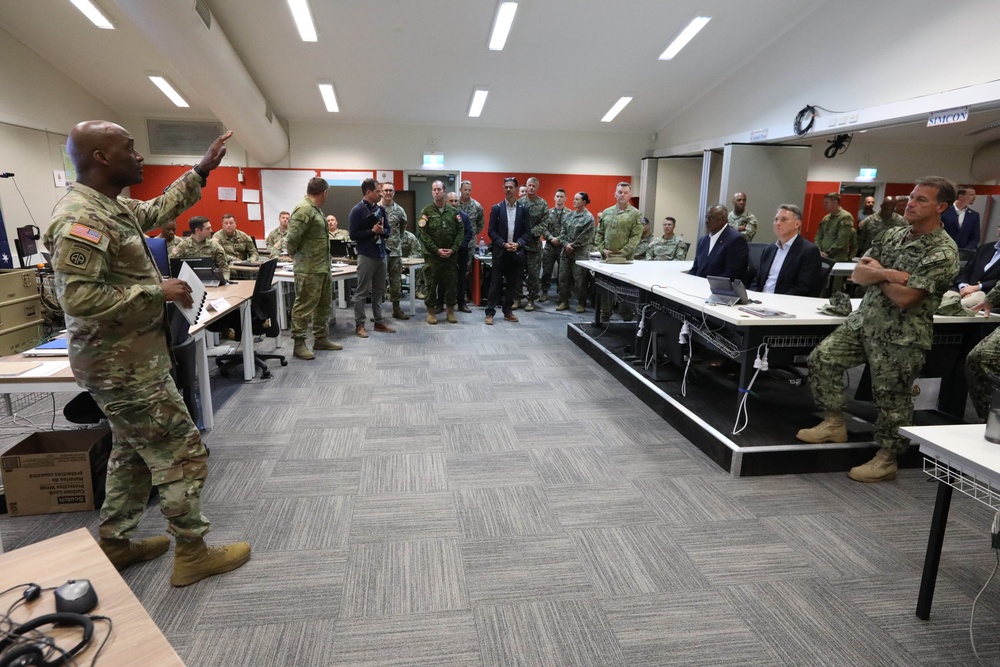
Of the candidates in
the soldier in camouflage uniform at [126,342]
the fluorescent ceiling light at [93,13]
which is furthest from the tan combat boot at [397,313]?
the soldier in camouflage uniform at [126,342]

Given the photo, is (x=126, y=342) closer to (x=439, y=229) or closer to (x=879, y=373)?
(x=879, y=373)

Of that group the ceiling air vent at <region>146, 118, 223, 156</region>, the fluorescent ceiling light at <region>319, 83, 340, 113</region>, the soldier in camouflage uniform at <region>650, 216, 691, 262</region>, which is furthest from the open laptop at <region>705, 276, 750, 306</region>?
the ceiling air vent at <region>146, 118, 223, 156</region>

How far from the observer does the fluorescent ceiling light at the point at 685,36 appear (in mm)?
6555

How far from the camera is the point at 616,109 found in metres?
9.22

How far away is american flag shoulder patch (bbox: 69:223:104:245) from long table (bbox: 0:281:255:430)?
99 centimetres

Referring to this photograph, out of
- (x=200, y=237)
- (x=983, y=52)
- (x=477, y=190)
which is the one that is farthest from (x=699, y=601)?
(x=477, y=190)

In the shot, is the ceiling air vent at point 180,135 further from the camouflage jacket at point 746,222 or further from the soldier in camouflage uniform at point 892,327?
the soldier in camouflage uniform at point 892,327

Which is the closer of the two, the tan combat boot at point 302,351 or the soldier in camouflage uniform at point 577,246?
the tan combat boot at point 302,351

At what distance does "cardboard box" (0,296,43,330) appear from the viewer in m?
4.79

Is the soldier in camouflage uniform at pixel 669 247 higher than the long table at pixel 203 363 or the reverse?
higher

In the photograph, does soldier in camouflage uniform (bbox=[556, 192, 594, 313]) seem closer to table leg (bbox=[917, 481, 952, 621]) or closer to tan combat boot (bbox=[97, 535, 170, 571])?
table leg (bbox=[917, 481, 952, 621])

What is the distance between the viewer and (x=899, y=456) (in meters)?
3.06

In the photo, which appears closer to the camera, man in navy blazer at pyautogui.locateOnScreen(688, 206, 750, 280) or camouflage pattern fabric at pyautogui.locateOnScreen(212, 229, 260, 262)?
man in navy blazer at pyautogui.locateOnScreen(688, 206, 750, 280)

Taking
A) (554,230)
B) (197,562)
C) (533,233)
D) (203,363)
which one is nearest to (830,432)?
(197,562)
